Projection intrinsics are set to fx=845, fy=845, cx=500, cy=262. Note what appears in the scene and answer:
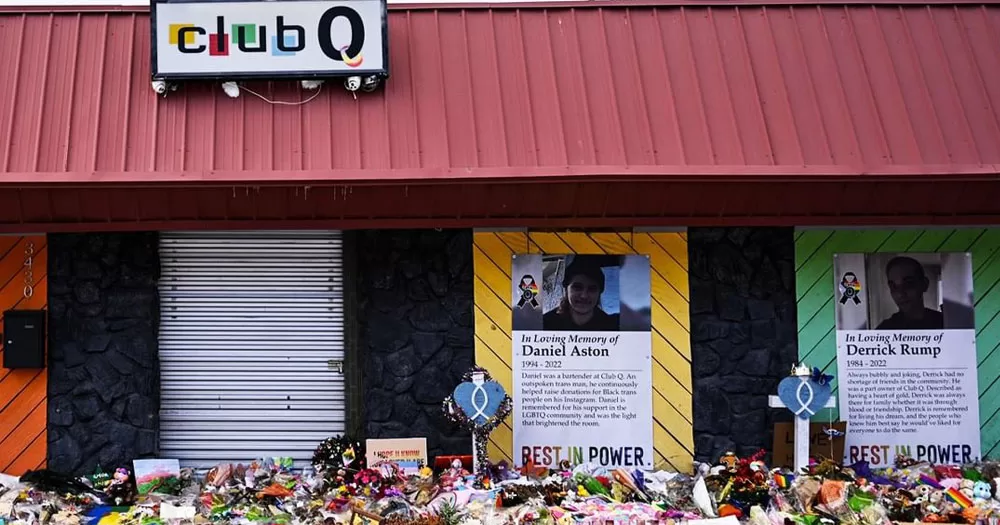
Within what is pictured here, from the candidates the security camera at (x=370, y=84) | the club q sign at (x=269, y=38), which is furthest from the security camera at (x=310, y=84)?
the security camera at (x=370, y=84)

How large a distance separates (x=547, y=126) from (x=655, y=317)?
6.03ft

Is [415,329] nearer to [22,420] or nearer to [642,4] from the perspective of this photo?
[22,420]

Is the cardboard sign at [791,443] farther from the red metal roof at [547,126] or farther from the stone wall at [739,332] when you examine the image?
the red metal roof at [547,126]

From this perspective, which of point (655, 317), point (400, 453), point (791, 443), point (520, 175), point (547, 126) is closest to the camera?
point (520, 175)

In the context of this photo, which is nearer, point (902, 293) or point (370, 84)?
point (370, 84)

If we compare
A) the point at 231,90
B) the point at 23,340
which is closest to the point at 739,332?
the point at 231,90

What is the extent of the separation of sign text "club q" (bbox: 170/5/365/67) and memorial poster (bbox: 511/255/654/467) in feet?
7.15

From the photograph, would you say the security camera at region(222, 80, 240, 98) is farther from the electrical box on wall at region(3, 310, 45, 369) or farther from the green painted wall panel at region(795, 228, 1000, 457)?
the green painted wall panel at region(795, 228, 1000, 457)

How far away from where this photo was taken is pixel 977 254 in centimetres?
719

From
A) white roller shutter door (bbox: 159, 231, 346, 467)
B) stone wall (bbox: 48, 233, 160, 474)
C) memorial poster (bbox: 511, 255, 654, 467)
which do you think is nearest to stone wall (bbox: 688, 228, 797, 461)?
memorial poster (bbox: 511, 255, 654, 467)

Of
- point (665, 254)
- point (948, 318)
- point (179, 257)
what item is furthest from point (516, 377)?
point (948, 318)

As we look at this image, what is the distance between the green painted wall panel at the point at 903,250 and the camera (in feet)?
23.2

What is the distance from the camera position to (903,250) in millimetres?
7137

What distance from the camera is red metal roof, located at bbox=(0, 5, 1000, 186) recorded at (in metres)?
6.28
